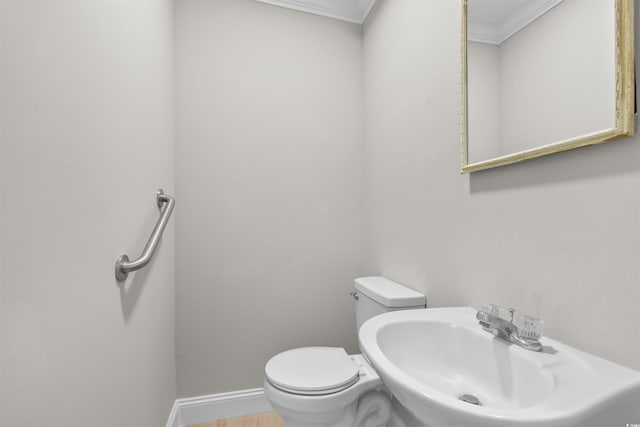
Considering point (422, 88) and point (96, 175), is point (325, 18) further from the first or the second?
point (96, 175)

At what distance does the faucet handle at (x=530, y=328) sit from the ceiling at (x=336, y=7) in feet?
5.94

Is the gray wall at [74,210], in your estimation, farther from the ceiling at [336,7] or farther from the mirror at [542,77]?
the mirror at [542,77]

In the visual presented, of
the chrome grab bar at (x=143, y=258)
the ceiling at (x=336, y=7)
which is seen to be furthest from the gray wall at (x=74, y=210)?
the ceiling at (x=336, y=7)

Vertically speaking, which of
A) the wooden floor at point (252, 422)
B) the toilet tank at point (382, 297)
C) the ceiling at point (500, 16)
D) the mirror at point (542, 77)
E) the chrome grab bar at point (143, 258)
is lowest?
the wooden floor at point (252, 422)

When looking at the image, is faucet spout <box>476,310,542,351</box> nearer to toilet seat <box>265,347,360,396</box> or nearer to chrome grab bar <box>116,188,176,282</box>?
toilet seat <box>265,347,360,396</box>

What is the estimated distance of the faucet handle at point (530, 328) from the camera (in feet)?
2.19

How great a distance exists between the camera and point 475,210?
0.99 meters

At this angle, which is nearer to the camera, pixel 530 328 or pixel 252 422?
pixel 530 328

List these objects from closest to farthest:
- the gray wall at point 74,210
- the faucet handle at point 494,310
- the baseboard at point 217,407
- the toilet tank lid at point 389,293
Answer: the gray wall at point 74,210, the faucet handle at point 494,310, the toilet tank lid at point 389,293, the baseboard at point 217,407

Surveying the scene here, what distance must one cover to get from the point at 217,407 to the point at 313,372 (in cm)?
85

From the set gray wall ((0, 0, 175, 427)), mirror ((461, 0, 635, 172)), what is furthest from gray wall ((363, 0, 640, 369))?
gray wall ((0, 0, 175, 427))

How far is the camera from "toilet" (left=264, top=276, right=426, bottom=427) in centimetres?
102

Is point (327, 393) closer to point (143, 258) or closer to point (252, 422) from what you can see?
point (143, 258)

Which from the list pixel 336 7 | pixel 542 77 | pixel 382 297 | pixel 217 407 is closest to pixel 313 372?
pixel 382 297
